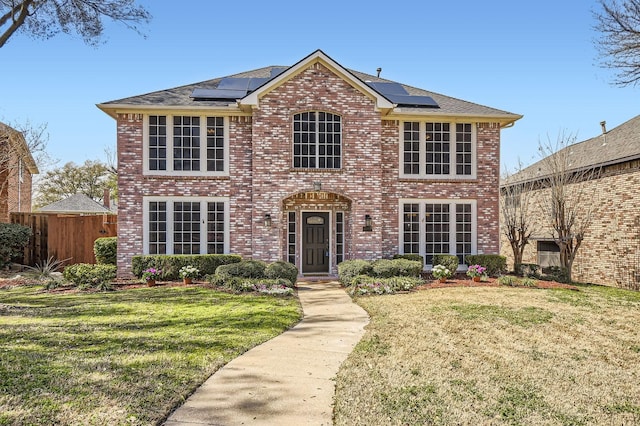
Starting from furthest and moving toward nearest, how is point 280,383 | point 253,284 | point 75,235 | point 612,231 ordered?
point 75,235 → point 612,231 → point 253,284 → point 280,383

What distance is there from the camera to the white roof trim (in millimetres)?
13867

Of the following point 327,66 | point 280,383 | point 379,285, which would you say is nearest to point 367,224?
point 379,285

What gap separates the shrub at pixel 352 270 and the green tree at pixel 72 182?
39.4 metres

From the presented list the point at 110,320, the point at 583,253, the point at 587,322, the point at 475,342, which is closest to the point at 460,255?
the point at 583,253

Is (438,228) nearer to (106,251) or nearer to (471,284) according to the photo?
(471,284)

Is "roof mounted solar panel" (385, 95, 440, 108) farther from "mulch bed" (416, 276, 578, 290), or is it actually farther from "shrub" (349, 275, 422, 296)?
"shrub" (349, 275, 422, 296)

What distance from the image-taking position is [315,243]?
1511cm

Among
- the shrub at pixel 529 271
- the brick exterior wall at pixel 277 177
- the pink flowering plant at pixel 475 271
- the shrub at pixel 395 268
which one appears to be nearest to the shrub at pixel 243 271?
the brick exterior wall at pixel 277 177

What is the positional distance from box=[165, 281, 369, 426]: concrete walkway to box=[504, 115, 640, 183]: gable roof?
1229 centimetres

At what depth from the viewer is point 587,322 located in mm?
8320

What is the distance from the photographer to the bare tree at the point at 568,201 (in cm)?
1500

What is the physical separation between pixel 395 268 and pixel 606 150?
10255 millimetres

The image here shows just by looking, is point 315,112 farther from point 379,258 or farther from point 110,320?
point 110,320

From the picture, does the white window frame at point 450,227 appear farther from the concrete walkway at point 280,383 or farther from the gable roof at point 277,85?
the concrete walkway at point 280,383
